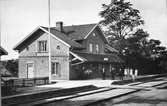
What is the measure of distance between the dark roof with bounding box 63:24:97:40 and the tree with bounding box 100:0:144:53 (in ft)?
44.4

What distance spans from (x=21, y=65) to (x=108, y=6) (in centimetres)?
2302

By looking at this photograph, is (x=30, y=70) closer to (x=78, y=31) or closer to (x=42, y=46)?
(x=42, y=46)

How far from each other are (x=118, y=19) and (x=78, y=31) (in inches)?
618

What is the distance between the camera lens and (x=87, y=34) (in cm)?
3750

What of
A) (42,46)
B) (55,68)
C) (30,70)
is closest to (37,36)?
(42,46)

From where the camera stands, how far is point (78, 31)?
39.6 m

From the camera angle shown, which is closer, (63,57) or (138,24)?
(63,57)

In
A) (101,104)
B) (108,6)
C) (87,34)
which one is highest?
(108,6)

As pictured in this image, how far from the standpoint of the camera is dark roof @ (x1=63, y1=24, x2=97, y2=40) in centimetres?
3790

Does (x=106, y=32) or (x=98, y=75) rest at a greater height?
(x=106, y=32)

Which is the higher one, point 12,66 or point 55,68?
point 12,66

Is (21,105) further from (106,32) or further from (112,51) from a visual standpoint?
(106,32)

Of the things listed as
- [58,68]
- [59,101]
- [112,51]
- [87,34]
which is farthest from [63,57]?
[59,101]

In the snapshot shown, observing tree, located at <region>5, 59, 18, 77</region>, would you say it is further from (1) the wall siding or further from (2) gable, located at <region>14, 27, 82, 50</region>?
(2) gable, located at <region>14, 27, 82, 50</region>
